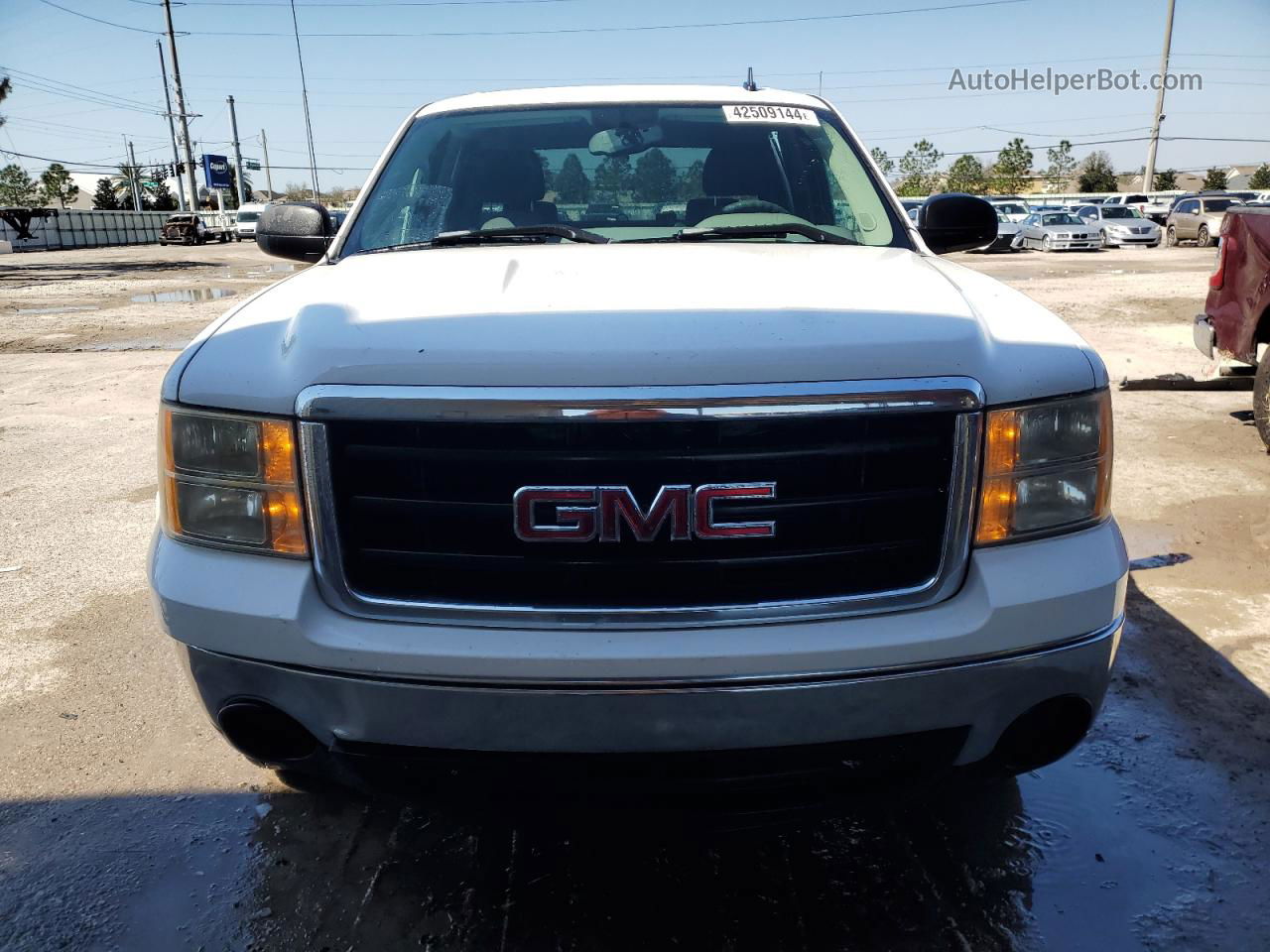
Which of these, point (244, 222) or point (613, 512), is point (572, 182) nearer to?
point (613, 512)

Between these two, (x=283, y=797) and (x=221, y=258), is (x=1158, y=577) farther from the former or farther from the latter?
(x=221, y=258)

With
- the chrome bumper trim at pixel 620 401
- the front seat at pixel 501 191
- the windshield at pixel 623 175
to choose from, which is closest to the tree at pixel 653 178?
the windshield at pixel 623 175

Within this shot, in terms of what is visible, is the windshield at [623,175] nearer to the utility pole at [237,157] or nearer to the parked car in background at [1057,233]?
the parked car in background at [1057,233]

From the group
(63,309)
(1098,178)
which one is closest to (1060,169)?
(1098,178)

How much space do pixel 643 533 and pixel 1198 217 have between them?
112 ft

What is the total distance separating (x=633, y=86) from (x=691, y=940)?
2852mm

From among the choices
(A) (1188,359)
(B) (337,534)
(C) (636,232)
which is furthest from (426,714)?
(A) (1188,359)

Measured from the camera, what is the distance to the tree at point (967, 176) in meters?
69.6

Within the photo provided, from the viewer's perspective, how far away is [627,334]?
5.78 feet

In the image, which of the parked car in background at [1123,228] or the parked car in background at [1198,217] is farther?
the parked car in background at [1123,228]

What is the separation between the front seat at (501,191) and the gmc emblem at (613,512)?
5.35 feet

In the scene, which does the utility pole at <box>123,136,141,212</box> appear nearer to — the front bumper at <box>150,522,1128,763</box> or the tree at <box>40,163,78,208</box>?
the tree at <box>40,163,78,208</box>

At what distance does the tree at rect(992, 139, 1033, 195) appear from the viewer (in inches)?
2840

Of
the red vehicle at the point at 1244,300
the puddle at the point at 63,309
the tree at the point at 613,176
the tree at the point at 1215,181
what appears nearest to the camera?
the tree at the point at 613,176
